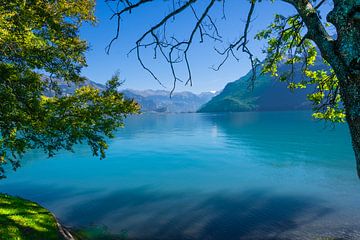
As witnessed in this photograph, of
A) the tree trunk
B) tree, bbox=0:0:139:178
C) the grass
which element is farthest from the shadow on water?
the tree trunk

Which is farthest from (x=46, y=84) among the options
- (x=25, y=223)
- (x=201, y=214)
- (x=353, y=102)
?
(x=201, y=214)

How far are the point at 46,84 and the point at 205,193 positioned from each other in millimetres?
23310

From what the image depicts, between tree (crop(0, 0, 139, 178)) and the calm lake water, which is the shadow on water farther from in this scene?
tree (crop(0, 0, 139, 178))

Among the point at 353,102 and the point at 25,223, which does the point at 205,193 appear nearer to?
the point at 25,223

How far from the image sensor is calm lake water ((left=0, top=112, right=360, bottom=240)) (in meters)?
22.8

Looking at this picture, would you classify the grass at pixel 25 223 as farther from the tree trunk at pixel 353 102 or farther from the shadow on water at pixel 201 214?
the tree trunk at pixel 353 102

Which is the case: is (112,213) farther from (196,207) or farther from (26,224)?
(26,224)

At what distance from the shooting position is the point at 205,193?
3353 centimetres

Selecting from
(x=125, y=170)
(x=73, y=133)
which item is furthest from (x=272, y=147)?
(x=73, y=133)

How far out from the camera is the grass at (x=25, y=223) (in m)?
12.4

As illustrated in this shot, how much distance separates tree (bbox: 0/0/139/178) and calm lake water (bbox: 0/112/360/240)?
34.6 ft

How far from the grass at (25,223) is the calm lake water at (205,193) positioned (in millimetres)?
8091

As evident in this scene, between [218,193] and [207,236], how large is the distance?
41.5 ft

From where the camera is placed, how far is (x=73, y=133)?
1561 cm
